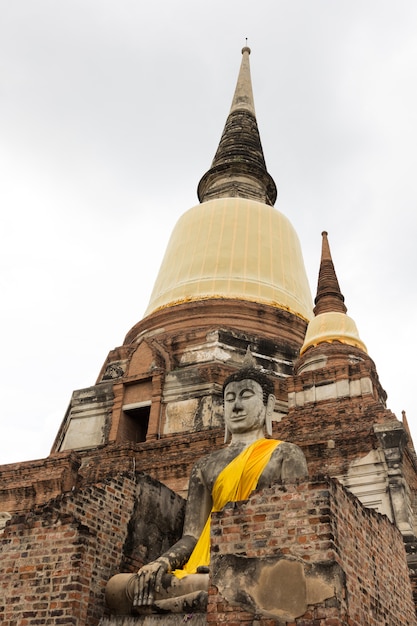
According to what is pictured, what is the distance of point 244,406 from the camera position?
6.46 meters

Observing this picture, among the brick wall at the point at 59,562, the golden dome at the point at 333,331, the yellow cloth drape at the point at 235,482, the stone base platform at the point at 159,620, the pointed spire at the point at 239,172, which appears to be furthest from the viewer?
the pointed spire at the point at 239,172

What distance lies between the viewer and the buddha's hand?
4.95 m

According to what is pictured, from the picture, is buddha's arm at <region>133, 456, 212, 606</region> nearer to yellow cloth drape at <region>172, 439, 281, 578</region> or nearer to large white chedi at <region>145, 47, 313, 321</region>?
yellow cloth drape at <region>172, 439, 281, 578</region>

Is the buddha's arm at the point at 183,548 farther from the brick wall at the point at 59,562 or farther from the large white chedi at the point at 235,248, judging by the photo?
the large white chedi at the point at 235,248

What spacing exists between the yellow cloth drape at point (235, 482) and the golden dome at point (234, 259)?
1147 centimetres

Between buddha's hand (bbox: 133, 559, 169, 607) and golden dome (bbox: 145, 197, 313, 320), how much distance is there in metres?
12.3

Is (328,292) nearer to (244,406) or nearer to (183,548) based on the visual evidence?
(244,406)

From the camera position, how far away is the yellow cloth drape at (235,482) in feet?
17.8

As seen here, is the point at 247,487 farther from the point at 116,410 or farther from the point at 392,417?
the point at 116,410

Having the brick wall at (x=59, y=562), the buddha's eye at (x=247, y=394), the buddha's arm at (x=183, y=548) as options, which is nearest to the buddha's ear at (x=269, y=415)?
the buddha's eye at (x=247, y=394)

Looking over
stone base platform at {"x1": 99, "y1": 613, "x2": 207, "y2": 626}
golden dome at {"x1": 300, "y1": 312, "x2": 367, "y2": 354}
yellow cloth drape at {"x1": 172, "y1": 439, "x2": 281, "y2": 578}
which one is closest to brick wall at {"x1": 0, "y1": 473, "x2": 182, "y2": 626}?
stone base platform at {"x1": 99, "y1": 613, "x2": 207, "y2": 626}

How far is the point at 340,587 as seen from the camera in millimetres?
3814

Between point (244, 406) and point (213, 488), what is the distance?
3.27 feet

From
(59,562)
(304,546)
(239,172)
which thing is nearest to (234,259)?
(239,172)
